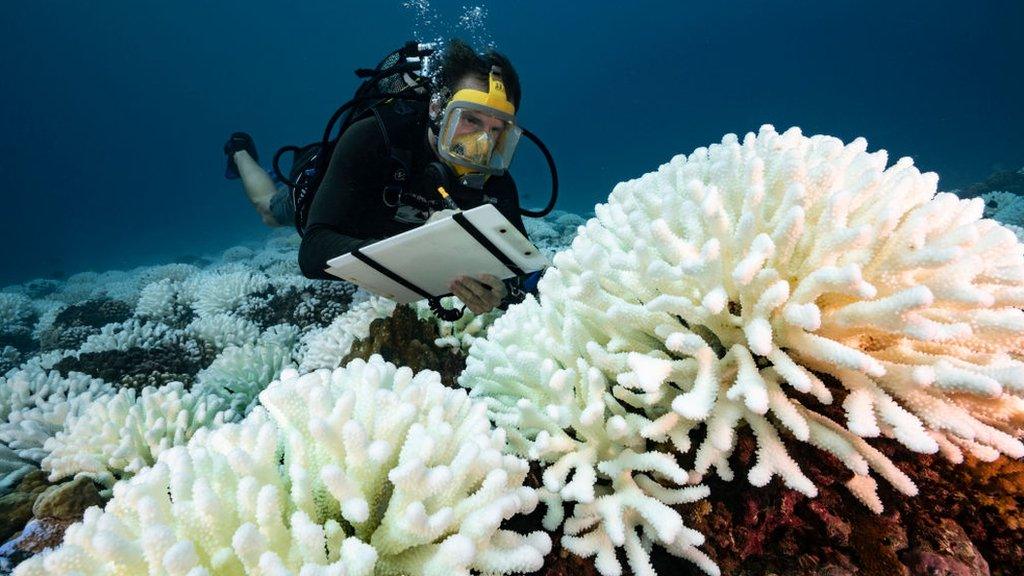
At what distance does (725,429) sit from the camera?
1.38 m

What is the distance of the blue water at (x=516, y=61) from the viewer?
104000 millimetres

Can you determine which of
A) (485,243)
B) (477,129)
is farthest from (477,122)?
(485,243)

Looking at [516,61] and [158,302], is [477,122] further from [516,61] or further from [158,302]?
[516,61]

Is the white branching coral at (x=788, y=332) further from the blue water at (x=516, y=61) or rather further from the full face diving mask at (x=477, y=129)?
the blue water at (x=516, y=61)

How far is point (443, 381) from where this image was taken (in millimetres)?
3627

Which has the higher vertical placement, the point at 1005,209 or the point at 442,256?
the point at 1005,209

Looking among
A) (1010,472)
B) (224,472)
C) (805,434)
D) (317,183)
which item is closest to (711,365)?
(805,434)

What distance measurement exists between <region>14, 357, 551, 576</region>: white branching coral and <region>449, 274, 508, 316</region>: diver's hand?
2.13 m

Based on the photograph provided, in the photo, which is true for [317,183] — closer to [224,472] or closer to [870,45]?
[224,472]

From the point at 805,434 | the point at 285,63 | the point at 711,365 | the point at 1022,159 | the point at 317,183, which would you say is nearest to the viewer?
the point at 805,434

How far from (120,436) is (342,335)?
184 cm

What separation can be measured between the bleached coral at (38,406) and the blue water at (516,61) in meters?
85.1

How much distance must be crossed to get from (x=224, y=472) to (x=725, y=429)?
4.87 feet

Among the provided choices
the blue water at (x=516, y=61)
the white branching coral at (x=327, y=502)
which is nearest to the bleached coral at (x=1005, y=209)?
the white branching coral at (x=327, y=502)
